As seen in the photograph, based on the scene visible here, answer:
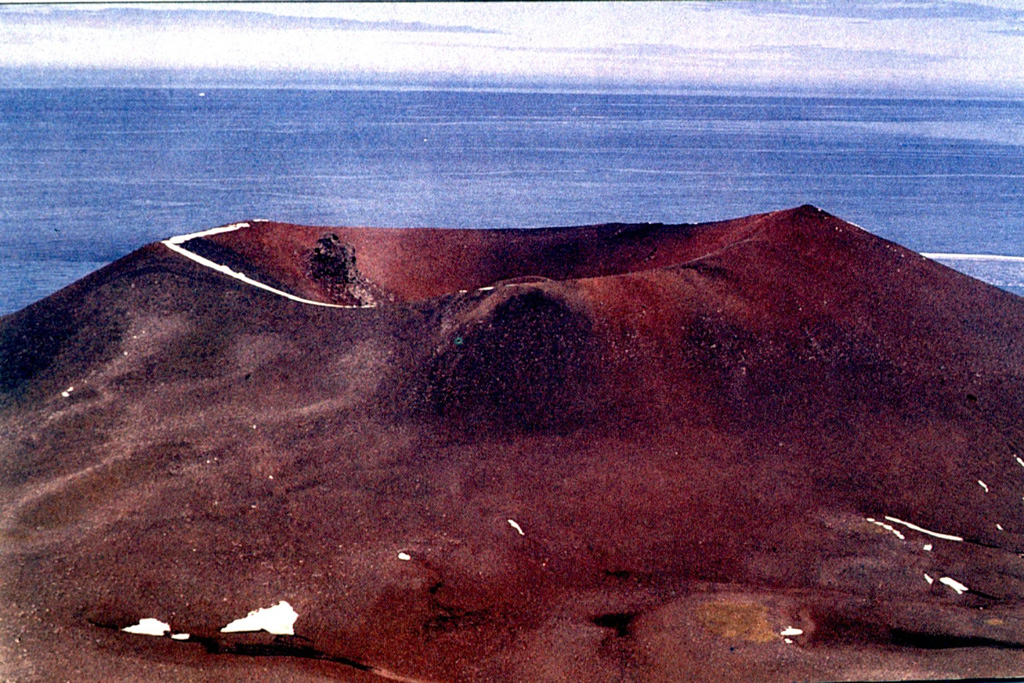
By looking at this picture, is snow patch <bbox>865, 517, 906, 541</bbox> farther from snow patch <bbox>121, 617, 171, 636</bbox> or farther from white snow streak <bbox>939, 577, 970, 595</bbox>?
snow patch <bbox>121, 617, 171, 636</bbox>

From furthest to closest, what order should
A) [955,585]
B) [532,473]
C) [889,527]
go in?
[532,473] → [889,527] → [955,585]

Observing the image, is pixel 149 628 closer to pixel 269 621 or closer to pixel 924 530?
pixel 269 621

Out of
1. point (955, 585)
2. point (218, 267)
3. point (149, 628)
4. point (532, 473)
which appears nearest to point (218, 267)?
point (218, 267)

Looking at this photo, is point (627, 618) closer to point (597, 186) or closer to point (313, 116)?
point (597, 186)

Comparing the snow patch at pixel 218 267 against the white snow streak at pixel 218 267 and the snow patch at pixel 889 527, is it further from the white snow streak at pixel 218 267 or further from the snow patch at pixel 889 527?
the snow patch at pixel 889 527

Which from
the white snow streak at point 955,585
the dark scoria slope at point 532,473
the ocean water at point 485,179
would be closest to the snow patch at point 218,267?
the dark scoria slope at point 532,473

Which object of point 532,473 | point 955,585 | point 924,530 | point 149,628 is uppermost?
point 532,473
